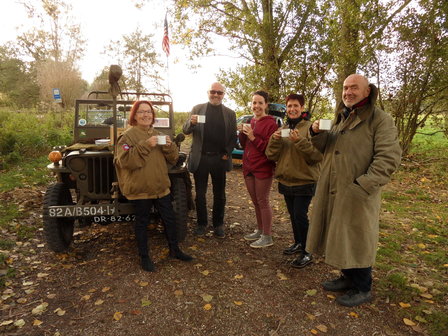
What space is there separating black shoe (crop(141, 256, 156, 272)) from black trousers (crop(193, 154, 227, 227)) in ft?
3.92

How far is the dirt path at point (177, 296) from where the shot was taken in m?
2.52

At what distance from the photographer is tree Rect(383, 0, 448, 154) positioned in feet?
28.6

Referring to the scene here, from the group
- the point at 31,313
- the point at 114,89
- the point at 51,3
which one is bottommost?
the point at 31,313

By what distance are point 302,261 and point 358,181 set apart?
1467mm

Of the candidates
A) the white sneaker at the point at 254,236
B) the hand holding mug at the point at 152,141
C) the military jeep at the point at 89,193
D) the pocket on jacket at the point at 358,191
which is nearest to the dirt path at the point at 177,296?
the white sneaker at the point at 254,236

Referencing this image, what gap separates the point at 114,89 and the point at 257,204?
2.22 meters

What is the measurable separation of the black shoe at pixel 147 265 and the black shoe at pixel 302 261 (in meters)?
1.58

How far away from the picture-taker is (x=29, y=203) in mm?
5609

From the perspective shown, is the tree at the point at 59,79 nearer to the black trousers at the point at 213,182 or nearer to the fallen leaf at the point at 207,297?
the black trousers at the point at 213,182

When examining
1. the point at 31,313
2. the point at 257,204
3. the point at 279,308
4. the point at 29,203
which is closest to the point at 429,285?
the point at 279,308

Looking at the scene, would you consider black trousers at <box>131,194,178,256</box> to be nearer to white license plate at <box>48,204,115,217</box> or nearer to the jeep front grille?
white license plate at <box>48,204,115,217</box>

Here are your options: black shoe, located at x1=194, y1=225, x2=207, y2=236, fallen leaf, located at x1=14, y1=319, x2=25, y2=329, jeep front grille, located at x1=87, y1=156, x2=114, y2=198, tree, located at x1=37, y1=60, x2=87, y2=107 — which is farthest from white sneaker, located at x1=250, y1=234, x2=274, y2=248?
tree, located at x1=37, y1=60, x2=87, y2=107

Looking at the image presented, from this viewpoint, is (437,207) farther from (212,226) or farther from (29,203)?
(29,203)

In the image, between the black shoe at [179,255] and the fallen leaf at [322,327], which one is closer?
the fallen leaf at [322,327]
